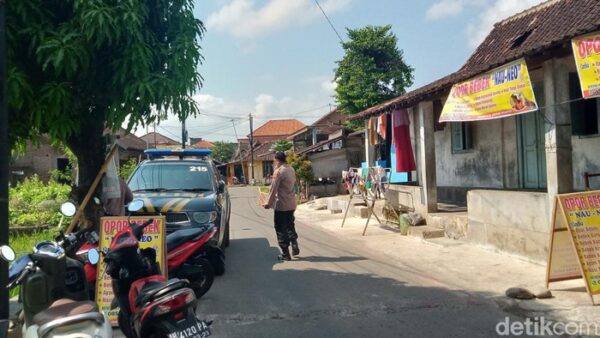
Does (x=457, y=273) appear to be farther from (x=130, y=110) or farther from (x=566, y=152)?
(x=130, y=110)

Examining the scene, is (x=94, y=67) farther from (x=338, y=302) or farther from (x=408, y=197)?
(x=408, y=197)

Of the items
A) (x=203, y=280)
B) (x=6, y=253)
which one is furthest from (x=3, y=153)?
(x=203, y=280)

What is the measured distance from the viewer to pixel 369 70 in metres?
29.5

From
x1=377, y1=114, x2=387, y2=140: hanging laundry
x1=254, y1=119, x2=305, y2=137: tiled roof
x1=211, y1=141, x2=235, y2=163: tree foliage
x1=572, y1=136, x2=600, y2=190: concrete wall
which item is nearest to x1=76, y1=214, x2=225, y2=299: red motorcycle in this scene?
x1=572, y1=136, x2=600, y2=190: concrete wall

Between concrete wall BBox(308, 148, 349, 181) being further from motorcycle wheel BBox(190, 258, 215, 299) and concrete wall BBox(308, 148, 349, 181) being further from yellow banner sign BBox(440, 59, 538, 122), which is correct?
motorcycle wheel BBox(190, 258, 215, 299)

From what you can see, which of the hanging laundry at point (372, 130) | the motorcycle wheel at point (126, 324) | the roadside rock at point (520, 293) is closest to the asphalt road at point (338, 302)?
the roadside rock at point (520, 293)

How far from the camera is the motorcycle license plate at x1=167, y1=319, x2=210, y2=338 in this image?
3.26m

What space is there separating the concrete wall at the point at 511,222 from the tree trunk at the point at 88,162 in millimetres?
6447

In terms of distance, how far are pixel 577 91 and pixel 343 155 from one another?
2071cm

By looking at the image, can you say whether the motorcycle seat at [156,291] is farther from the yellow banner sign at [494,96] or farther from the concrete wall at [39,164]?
the concrete wall at [39,164]

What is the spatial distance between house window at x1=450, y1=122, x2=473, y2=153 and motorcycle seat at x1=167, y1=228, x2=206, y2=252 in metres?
8.74

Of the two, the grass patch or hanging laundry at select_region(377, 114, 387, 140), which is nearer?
the grass patch

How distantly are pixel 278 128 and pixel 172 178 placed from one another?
2905 inches

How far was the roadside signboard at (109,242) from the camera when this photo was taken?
5480mm
